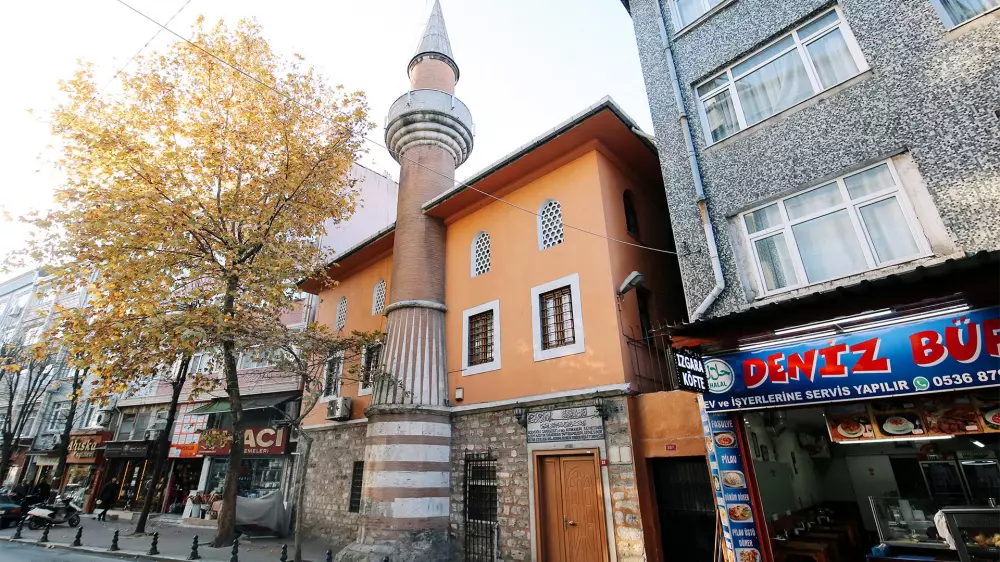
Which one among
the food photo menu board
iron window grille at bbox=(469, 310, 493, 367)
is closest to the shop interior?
the food photo menu board

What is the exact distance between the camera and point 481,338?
34.4ft

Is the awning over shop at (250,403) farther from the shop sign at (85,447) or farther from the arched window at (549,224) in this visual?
the arched window at (549,224)

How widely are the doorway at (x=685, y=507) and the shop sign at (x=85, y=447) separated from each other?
91.9ft

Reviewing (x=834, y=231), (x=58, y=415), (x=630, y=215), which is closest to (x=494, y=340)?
(x=630, y=215)

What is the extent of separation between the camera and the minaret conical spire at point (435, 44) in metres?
14.4

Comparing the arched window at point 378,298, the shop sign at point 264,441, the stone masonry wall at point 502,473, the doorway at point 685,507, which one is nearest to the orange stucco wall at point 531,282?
the stone masonry wall at point 502,473

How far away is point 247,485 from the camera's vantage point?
1630 cm

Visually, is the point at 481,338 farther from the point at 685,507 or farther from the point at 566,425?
the point at 685,507

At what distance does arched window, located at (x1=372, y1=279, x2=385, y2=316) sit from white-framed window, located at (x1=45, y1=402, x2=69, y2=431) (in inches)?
998

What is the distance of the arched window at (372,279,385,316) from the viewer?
544 inches

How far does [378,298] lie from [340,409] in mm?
3386

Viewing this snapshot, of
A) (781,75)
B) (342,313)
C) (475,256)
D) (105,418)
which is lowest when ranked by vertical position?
(105,418)

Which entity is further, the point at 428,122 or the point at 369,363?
the point at 428,122

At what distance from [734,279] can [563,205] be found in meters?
3.97
